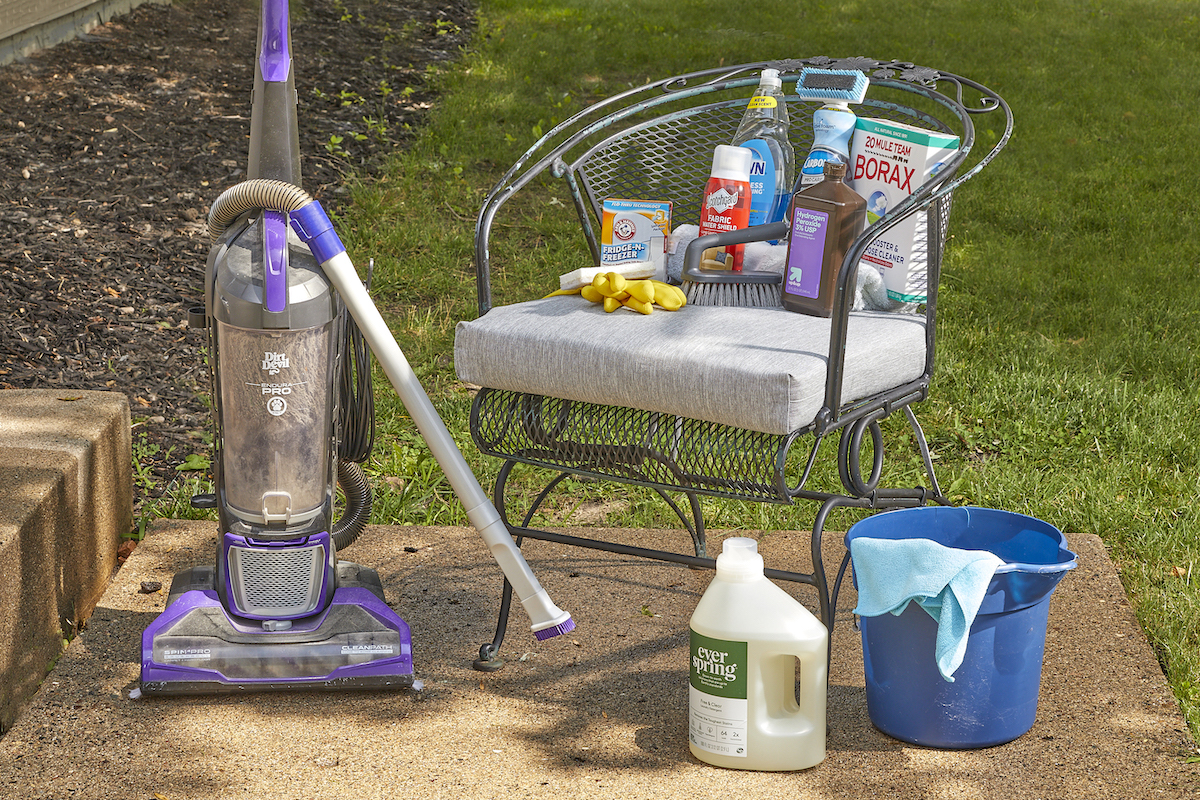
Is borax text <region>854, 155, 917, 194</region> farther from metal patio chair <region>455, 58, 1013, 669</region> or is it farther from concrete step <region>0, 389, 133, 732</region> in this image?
concrete step <region>0, 389, 133, 732</region>

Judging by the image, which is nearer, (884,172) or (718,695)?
(718,695)

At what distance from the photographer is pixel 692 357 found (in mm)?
1971

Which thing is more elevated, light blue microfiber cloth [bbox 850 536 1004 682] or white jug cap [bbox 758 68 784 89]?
white jug cap [bbox 758 68 784 89]

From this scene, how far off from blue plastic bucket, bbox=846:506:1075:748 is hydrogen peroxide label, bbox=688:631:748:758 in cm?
26

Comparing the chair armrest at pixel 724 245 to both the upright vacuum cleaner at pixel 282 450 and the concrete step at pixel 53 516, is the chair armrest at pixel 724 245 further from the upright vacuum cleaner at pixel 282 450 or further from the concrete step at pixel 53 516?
the concrete step at pixel 53 516

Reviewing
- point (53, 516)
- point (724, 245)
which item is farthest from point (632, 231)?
point (53, 516)

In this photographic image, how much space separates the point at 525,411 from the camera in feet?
7.23

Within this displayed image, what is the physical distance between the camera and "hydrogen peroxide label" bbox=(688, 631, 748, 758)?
189 cm

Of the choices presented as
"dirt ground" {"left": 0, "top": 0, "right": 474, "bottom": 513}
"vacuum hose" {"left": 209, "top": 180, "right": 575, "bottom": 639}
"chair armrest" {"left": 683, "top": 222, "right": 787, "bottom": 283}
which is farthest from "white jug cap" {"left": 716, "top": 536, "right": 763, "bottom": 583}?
"dirt ground" {"left": 0, "top": 0, "right": 474, "bottom": 513}

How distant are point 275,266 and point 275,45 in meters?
0.38

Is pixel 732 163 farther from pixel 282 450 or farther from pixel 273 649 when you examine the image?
pixel 273 649

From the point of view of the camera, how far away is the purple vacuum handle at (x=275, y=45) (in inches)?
78.5

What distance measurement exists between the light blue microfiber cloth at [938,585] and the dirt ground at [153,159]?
2.04m

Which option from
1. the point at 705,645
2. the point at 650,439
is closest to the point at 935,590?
the point at 705,645
